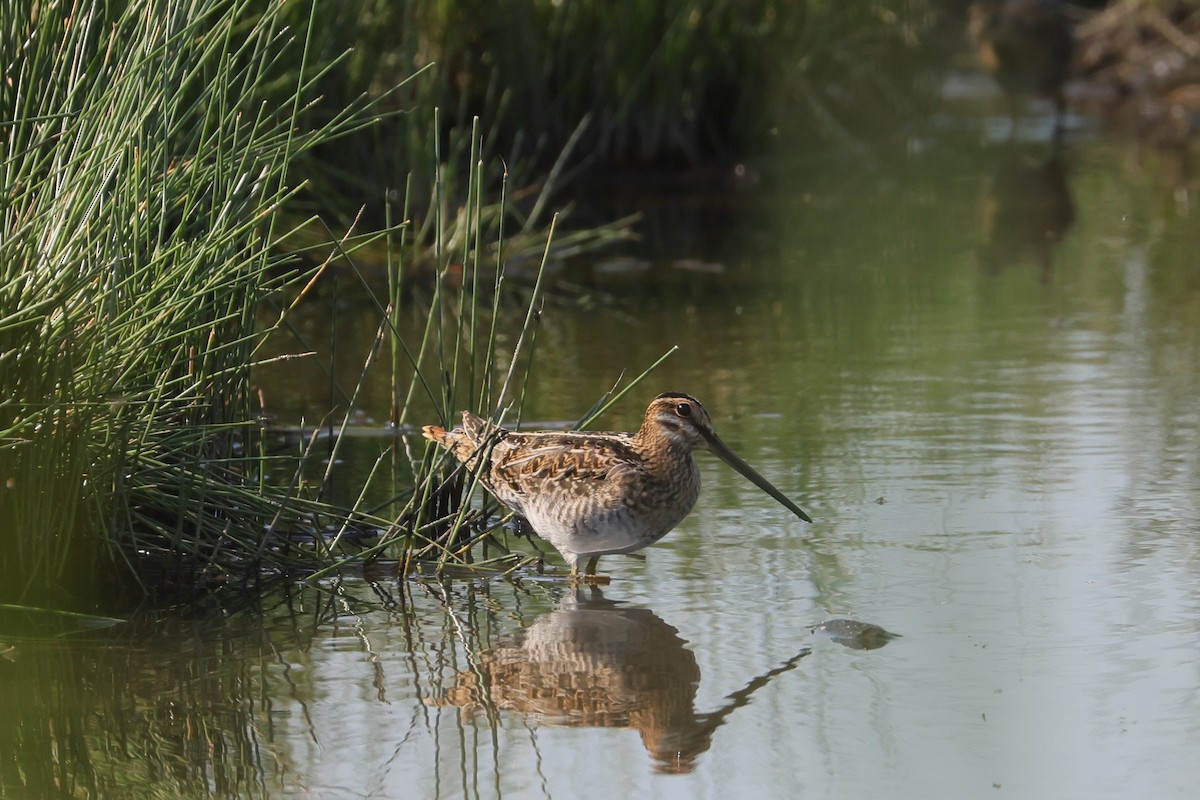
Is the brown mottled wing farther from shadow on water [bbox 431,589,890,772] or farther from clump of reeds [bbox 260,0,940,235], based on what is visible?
clump of reeds [bbox 260,0,940,235]

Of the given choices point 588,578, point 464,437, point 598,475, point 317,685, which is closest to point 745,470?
Answer: point 598,475

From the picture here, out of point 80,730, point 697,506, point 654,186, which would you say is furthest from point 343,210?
point 80,730

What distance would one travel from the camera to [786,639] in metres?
4.50

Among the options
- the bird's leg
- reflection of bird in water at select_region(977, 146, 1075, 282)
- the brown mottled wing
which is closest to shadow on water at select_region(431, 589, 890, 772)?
the bird's leg

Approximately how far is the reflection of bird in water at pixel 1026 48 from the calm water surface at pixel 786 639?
25.9 ft

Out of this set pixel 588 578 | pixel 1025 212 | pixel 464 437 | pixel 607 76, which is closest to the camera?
pixel 588 578

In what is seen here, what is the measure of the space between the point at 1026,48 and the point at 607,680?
Answer: 12.1 m

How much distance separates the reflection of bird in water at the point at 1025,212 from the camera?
32.8 feet

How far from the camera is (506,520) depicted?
5195 mm

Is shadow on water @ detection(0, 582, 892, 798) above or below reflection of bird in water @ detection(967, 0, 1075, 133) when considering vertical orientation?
below

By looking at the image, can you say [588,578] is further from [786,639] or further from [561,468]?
[786,639]

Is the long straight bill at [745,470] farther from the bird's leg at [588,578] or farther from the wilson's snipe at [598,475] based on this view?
the bird's leg at [588,578]

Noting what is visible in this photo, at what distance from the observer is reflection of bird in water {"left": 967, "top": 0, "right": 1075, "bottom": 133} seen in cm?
1534

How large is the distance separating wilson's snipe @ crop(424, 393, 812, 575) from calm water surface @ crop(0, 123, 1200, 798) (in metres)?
0.15
